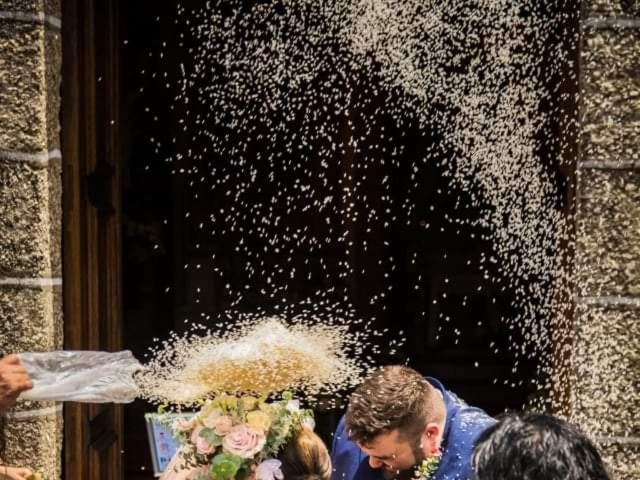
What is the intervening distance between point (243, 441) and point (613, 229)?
5.21ft

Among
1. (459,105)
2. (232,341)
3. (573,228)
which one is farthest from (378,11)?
(232,341)

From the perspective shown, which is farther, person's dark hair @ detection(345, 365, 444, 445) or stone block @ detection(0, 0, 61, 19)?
stone block @ detection(0, 0, 61, 19)

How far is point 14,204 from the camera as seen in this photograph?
398cm

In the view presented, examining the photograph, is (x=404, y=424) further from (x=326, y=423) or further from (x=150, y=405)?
(x=150, y=405)

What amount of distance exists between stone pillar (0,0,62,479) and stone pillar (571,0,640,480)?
76.4 inches

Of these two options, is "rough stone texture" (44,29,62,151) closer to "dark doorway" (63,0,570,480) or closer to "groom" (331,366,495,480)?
"dark doorway" (63,0,570,480)

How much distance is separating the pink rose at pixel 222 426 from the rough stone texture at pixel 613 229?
1.49 metres

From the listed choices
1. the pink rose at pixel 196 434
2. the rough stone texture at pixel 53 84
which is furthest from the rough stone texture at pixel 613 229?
the rough stone texture at pixel 53 84

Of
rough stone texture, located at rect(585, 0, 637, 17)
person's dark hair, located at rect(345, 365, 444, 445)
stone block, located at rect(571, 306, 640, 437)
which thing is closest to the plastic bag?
person's dark hair, located at rect(345, 365, 444, 445)

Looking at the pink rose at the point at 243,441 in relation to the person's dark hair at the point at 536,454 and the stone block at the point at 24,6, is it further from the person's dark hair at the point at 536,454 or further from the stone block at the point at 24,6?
the stone block at the point at 24,6

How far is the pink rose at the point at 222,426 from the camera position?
3.43 m

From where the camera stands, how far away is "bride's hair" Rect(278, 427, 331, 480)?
3477 mm

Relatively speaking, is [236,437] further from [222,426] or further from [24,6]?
[24,6]

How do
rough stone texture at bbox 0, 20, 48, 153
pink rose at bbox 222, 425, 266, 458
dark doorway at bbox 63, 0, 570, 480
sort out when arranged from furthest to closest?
dark doorway at bbox 63, 0, 570, 480, rough stone texture at bbox 0, 20, 48, 153, pink rose at bbox 222, 425, 266, 458
